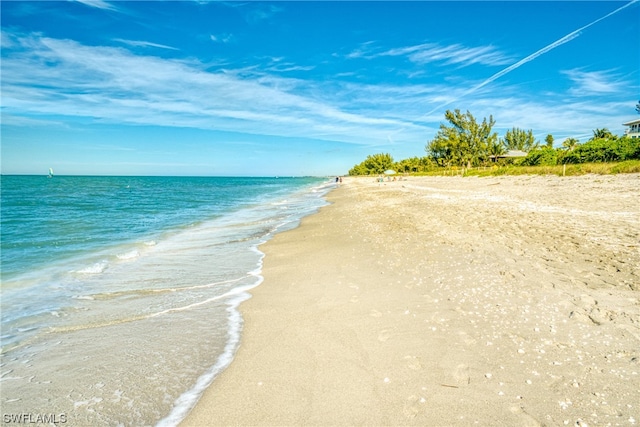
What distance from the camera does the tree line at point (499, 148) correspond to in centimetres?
3224

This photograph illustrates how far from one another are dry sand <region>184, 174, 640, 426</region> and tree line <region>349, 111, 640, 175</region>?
103ft

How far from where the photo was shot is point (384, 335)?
4793mm

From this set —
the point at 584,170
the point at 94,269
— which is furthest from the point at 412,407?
the point at 584,170

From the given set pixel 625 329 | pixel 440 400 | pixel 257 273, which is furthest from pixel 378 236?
pixel 440 400

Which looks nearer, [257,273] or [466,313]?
[466,313]

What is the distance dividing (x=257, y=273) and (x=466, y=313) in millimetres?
5640

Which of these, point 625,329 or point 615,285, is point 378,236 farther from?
point 625,329

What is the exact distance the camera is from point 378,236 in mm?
12086

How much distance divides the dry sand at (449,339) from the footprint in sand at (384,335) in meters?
0.01

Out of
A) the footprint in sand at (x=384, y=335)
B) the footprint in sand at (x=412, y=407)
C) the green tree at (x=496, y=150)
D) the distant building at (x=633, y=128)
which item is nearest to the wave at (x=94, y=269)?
the footprint in sand at (x=384, y=335)

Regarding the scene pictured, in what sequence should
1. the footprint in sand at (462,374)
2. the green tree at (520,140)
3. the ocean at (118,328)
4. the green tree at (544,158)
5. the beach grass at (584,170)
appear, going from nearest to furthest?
the footprint in sand at (462,374) → the ocean at (118,328) → the beach grass at (584,170) → the green tree at (544,158) → the green tree at (520,140)

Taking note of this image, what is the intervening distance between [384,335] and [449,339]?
2.99 ft

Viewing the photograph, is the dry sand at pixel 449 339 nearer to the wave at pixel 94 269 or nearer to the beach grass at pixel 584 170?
the wave at pixel 94 269

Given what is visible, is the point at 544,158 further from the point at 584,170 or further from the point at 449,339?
the point at 449,339
